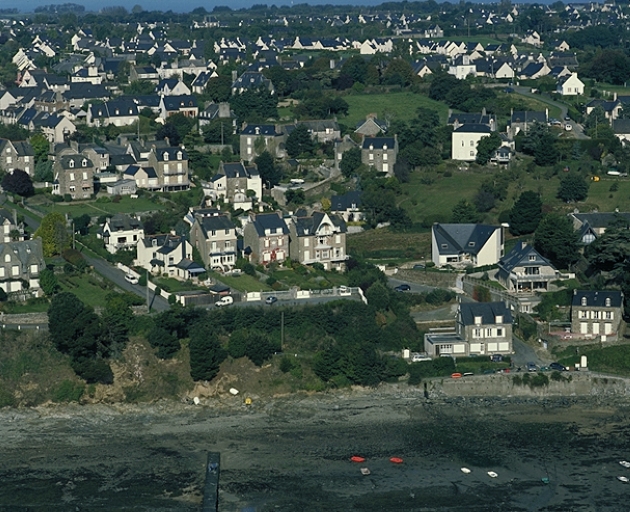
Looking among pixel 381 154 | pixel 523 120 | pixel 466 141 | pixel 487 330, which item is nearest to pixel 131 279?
pixel 487 330

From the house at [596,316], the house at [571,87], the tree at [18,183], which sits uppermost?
the house at [571,87]

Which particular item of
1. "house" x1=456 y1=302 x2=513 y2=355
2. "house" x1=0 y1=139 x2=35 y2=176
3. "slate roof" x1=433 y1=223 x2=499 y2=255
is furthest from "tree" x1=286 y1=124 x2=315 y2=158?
"house" x1=456 y1=302 x2=513 y2=355

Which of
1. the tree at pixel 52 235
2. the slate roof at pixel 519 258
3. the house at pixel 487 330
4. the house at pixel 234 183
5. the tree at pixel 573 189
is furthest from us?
the house at pixel 234 183

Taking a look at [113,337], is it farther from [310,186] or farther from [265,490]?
[310,186]

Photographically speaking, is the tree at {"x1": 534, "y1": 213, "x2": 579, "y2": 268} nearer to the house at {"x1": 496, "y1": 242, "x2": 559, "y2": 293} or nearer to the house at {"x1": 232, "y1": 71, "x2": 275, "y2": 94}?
the house at {"x1": 496, "y1": 242, "x2": 559, "y2": 293}

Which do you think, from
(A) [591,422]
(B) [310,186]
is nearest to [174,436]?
(A) [591,422]

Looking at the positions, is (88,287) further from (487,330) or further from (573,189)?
(573,189)

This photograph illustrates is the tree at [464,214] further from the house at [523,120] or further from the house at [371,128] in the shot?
the house at [371,128]

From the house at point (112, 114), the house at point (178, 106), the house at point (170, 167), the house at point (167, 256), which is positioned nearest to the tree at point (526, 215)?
the house at point (167, 256)
